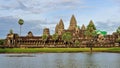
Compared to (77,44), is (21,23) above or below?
above

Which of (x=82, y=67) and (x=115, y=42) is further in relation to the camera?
(x=115, y=42)

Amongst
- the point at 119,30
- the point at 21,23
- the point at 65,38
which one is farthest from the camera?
the point at 65,38

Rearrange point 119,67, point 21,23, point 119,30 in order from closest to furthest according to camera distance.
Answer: point 119,67
point 119,30
point 21,23

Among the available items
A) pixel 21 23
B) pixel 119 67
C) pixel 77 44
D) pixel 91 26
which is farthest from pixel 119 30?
pixel 119 67

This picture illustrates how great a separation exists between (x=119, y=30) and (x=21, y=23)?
5435 cm

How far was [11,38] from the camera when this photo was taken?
199m

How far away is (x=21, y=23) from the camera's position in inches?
7023

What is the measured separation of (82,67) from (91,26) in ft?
379

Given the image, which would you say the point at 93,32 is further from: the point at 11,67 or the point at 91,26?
the point at 11,67

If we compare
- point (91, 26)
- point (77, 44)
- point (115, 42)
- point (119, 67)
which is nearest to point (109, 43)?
point (115, 42)

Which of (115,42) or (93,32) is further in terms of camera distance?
(115,42)

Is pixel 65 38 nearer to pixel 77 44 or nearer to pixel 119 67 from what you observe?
pixel 77 44

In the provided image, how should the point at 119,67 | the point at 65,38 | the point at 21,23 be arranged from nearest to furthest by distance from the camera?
the point at 119,67, the point at 21,23, the point at 65,38

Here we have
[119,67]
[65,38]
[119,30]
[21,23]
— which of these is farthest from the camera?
[65,38]
